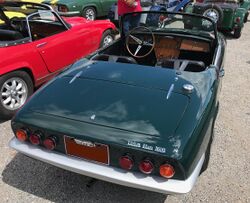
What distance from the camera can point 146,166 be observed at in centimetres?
230

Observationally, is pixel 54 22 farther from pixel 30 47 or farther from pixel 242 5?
pixel 242 5

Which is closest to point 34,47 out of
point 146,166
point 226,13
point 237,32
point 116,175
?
point 116,175

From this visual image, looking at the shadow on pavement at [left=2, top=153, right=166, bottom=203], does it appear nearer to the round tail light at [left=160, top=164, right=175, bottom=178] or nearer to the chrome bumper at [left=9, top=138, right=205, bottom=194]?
the chrome bumper at [left=9, top=138, right=205, bottom=194]

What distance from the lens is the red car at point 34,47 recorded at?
13.8 feet

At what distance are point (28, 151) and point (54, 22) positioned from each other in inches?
120

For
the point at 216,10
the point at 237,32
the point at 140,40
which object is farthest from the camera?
the point at 237,32

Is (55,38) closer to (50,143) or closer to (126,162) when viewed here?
(50,143)

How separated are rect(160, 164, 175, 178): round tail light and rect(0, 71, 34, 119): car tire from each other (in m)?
2.60

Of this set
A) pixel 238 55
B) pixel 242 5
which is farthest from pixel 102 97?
pixel 242 5

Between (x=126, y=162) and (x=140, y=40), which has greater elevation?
(x=140, y=40)

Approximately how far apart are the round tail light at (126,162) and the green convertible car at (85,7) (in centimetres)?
674

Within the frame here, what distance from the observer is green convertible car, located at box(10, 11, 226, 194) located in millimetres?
2291

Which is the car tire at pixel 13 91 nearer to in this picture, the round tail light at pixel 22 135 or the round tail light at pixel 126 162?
the round tail light at pixel 22 135

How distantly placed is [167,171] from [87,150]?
0.61 metres
